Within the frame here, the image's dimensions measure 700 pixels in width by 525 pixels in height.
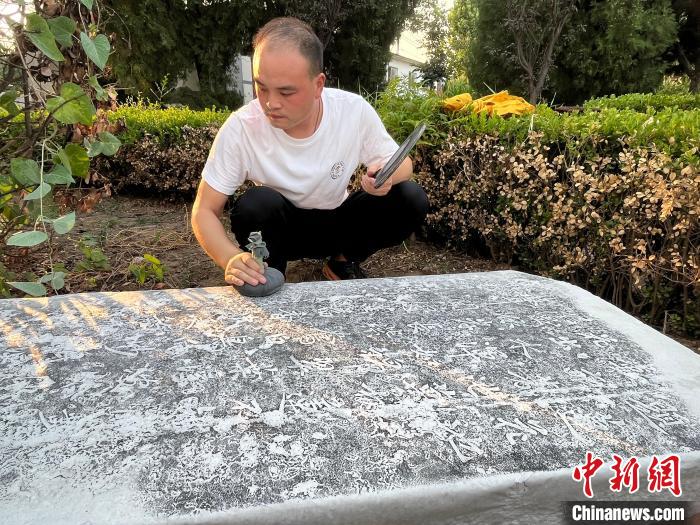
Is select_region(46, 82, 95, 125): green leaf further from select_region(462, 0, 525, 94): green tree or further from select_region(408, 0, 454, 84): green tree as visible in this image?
select_region(408, 0, 454, 84): green tree

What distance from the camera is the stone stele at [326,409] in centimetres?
80

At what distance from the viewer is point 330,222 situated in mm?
2295

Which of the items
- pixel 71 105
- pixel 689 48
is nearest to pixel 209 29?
pixel 71 105

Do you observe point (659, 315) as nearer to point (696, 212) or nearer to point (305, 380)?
point (696, 212)

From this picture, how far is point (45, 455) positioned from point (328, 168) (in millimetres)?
1464

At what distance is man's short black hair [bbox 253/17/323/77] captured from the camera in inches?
65.1

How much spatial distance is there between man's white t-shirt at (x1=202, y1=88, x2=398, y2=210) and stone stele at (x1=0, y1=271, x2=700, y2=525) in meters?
0.66

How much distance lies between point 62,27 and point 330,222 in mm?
1277

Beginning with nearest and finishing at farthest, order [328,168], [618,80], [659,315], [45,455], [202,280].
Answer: [45,455] → [328,168] → [659,315] → [202,280] → [618,80]

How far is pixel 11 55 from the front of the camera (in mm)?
1519

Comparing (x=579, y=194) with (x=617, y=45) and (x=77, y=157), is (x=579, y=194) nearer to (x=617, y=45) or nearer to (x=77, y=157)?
(x=77, y=157)

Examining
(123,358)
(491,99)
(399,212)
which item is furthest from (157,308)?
(491,99)

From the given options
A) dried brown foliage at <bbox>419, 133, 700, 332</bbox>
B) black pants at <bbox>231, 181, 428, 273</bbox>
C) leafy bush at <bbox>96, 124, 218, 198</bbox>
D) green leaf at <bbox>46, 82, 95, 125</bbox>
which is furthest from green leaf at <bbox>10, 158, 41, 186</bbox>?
leafy bush at <bbox>96, 124, 218, 198</bbox>

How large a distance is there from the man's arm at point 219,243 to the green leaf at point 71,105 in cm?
50
